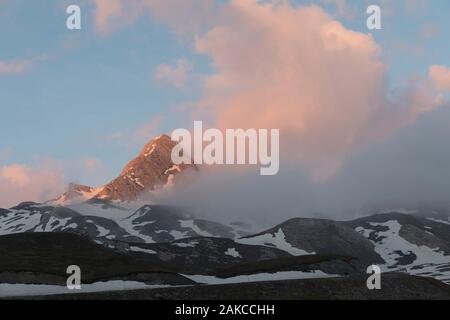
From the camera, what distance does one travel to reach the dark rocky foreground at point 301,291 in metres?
60.7

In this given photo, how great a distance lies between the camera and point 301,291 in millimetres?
66625

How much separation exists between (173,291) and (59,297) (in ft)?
37.9

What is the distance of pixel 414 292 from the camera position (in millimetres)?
72875

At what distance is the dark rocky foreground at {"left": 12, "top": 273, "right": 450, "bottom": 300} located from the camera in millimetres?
60719

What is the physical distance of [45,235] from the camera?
383 feet
